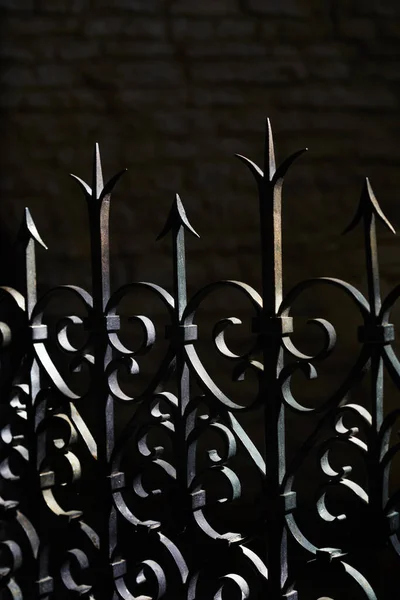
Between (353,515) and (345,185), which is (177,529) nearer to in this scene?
(353,515)

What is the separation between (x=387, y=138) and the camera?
11.8 feet

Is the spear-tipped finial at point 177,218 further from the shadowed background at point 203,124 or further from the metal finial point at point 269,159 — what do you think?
the shadowed background at point 203,124

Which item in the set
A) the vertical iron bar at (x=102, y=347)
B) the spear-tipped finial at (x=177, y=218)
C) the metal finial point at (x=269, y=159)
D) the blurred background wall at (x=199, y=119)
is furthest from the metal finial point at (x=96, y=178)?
the blurred background wall at (x=199, y=119)

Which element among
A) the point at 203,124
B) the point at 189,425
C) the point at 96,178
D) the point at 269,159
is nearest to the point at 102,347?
the point at 189,425

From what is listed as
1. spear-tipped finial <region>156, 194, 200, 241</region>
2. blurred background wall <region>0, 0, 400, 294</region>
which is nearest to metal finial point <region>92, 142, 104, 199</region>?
spear-tipped finial <region>156, 194, 200, 241</region>

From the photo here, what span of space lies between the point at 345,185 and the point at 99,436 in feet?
7.26

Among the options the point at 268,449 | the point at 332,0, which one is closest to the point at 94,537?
the point at 268,449

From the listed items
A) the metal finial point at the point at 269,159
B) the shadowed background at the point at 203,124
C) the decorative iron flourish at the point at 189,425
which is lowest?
the decorative iron flourish at the point at 189,425

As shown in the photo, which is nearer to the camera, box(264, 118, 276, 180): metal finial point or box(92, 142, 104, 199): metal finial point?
box(264, 118, 276, 180): metal finial point

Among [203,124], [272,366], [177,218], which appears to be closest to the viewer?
[272,366]

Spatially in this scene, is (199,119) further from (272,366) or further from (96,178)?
(272,366)

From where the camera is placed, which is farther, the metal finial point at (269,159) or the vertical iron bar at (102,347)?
the vertical iron bar at (102,347)

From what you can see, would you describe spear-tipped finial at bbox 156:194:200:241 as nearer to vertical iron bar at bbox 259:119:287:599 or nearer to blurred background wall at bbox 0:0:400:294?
vertical iron bar at bbox 259:119:287:599

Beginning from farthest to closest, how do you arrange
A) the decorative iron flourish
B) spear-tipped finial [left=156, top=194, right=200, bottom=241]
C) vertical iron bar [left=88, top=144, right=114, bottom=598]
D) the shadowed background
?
the shadowed background < vertical iron bar [left=88, top=144, right=114, bottom=598] < spear-tipped finial [left=156, top=194, right=200, bottom=241] < the decorative iron flourish
